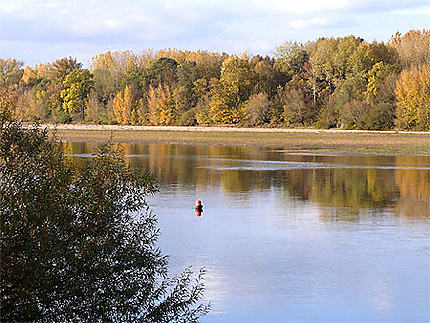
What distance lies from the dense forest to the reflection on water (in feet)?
163

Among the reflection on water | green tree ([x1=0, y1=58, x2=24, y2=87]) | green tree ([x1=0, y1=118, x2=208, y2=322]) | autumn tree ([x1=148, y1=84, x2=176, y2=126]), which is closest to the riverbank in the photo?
autumn tree ([x1=148, y1=84, x2=176, y2=126])

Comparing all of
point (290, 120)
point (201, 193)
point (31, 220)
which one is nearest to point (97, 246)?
point (31, 220)

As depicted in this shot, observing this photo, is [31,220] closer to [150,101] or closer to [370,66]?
[370,66]

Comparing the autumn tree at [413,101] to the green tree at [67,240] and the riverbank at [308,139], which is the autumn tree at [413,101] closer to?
the riverbank at [308,139]

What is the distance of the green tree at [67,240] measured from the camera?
10.2 meters

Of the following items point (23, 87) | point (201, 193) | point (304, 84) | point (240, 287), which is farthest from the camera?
point (23, 87)

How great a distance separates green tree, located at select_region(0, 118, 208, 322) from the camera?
401 inches

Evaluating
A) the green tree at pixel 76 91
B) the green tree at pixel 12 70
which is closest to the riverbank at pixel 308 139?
the green tree at pixel 76 91

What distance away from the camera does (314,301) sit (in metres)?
14.8

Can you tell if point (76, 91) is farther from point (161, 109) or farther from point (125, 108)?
point (161, 109)

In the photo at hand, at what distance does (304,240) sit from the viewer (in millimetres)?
20875

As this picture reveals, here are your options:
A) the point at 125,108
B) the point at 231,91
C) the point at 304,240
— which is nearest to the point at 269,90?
the point at 231,91

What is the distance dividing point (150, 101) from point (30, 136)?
103669mm

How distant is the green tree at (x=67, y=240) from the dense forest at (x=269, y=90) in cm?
7580
